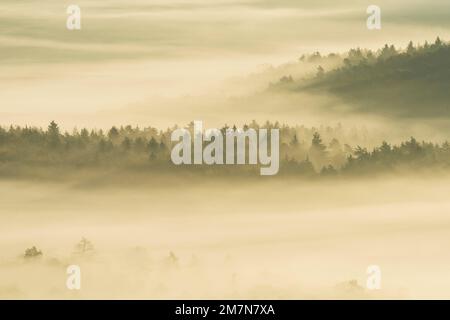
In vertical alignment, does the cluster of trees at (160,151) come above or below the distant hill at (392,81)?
below

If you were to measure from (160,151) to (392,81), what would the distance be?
7983 millimetres

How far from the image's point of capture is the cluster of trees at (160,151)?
65.8 ft

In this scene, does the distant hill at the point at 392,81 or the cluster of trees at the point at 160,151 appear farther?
the distant hill at the point at 392,81

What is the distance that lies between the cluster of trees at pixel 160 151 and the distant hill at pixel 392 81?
6.61 ft

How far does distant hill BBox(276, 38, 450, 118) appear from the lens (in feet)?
78.8

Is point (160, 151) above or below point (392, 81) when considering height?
below

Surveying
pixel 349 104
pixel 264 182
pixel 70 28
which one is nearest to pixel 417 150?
pixel 349 104

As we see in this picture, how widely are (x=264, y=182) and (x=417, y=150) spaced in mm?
4446

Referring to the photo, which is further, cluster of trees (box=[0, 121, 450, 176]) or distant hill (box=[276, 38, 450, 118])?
distant hill (box=[276, 38, 450, 118])

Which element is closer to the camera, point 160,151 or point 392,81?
point 160,151

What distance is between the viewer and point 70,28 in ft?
70.9

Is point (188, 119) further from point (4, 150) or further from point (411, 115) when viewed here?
point (411, 115)

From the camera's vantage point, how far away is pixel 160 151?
2100cm

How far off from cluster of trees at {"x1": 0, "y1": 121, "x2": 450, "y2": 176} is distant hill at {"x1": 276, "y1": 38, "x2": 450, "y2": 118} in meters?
2.02
